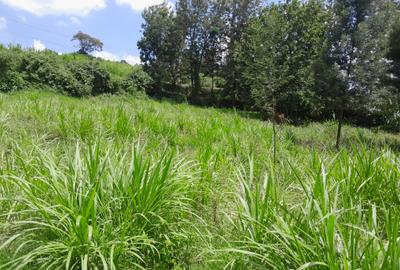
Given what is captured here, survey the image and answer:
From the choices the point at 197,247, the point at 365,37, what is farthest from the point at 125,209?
the point at 365,37

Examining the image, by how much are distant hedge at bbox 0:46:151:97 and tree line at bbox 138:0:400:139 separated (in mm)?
4198

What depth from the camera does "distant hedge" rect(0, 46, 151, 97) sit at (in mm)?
20016

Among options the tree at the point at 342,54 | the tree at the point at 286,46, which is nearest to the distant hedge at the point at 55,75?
the tree at the point at 286,46

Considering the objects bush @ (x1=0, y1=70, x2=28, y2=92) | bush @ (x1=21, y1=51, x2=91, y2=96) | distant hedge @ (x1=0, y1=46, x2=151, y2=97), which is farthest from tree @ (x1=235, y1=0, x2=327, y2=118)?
bush @ (x1=0, y1=70, x2=28, y2=92)

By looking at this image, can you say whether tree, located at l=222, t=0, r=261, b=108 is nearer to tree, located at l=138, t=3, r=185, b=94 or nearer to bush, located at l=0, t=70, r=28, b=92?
tree, located at l=138, t=3, r=185, b=94

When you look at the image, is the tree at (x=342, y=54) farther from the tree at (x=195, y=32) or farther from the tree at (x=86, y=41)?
the tree at (x=86, y=41)

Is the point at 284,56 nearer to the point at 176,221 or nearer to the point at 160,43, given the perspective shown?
the point at 160,43

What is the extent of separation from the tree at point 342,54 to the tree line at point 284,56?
36 millimetres

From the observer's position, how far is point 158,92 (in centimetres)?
2816

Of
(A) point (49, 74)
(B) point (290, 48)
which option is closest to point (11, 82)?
(A) point (49, 74)

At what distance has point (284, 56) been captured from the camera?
24.3 meters

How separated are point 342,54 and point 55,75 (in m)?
16.0

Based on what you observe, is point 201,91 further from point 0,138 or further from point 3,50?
point 0,138

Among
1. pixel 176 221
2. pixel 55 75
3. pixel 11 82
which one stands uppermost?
pixel 55 75
